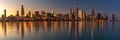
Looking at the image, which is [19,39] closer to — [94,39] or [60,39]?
[60,39]

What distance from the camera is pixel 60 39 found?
2041 centimetres

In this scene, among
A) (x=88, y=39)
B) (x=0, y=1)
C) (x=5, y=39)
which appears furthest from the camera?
(x=0, y=1)

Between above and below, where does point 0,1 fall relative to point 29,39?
above

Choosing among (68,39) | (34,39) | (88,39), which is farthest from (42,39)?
(88,39)

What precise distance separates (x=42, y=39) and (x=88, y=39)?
331 cm

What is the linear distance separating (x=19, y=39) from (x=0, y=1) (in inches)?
659

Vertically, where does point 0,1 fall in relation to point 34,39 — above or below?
above

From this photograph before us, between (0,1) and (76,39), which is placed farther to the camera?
(0,1)

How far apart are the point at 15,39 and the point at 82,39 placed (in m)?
4.68

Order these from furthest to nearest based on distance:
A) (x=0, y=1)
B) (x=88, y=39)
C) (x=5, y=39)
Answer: (x=0, y=1) → (x=88, y=39) → (x=5, y=39)

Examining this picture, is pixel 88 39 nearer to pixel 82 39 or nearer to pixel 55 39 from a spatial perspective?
pixel 82 39

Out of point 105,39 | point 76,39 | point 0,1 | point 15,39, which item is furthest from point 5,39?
point 0,1

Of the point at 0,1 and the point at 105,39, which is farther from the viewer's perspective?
the point at 0,1

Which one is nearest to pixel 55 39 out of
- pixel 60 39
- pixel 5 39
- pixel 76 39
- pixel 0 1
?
pixel 60 39
